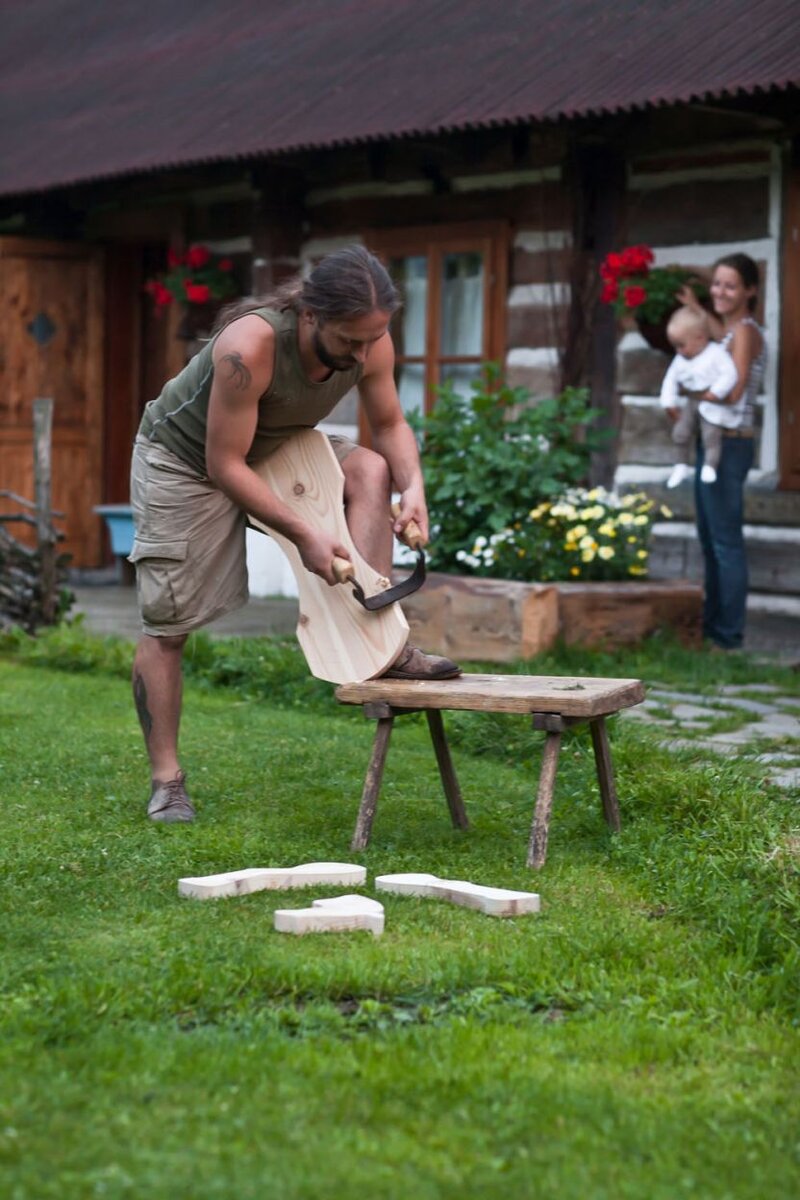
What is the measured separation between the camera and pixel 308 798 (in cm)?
509

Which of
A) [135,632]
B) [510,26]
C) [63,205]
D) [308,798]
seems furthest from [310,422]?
[63,205]

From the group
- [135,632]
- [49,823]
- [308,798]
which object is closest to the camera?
[49,823]

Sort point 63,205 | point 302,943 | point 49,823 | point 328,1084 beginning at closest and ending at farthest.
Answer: point 328,1084 < point 302,943 < point 49,823 < point 63,205

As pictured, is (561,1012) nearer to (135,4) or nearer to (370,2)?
(370,2)

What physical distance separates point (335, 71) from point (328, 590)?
660 centimetres

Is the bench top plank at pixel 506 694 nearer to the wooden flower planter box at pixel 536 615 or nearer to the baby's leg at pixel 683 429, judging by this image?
the wooden flower planter box at pixel 536 615

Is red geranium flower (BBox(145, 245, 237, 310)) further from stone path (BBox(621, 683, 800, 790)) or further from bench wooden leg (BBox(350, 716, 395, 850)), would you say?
bench wooden leg (BBox(350, 716, 395, 850))

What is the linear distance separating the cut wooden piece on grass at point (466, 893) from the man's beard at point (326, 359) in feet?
4.16

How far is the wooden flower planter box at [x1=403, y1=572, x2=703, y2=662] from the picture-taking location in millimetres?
7781

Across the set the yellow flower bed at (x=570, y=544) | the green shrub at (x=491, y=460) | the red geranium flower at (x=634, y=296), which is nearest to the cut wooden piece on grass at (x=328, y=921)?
the yellow flower bed at (x=570, y=544)

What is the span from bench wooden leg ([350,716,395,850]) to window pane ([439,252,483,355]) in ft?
19.5

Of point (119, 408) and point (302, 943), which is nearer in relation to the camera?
point (302, 943)

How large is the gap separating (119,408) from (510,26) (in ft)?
16.7

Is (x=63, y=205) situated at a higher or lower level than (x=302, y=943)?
higher
